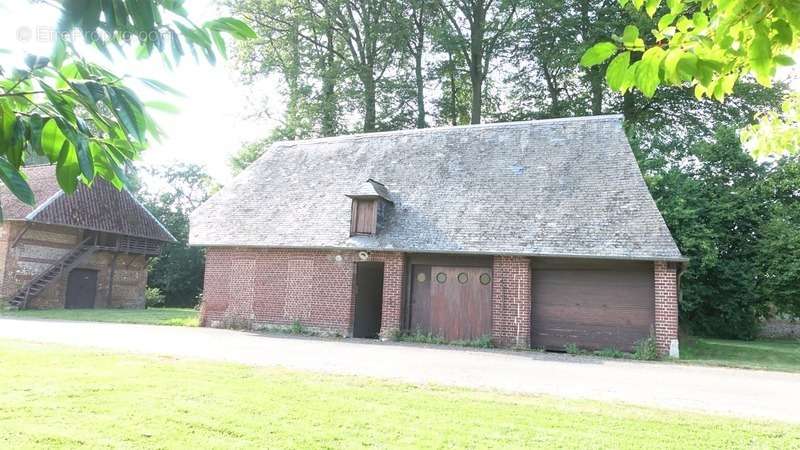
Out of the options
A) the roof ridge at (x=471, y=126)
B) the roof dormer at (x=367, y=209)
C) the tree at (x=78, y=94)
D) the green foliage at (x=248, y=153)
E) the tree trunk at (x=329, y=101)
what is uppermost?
the tree trunk at (x=329, y=101)

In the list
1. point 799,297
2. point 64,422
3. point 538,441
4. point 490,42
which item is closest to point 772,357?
point 799,297

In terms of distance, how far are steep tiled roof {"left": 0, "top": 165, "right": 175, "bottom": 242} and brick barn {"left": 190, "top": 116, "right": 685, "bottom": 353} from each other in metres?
9.53

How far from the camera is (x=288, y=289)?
56.3 feet

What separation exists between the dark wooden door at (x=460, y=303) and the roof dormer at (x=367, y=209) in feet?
7.16

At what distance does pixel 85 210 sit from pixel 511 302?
21.7m

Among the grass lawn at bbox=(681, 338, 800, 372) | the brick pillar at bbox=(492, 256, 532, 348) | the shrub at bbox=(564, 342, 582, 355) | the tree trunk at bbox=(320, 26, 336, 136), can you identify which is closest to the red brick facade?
the brick pillar at bbox=(492, 256, 532, 348)

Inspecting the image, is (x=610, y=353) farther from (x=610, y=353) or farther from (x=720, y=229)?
(x=720, y=229)

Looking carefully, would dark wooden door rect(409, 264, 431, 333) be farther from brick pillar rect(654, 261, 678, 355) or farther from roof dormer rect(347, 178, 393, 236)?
brick pillar rect(654, 261, 678, 355)

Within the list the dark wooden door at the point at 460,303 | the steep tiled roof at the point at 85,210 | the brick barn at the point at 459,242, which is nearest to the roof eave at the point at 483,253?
the brick barn at the point at 459,242

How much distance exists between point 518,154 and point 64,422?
14.8 metres

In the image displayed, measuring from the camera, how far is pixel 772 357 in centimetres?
1466

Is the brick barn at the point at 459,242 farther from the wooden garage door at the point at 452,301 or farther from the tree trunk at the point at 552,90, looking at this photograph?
the tree trunk at the point at 552,90

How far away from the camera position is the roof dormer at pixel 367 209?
1641 cm

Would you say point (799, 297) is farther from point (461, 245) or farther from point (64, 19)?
point (64, 19)
